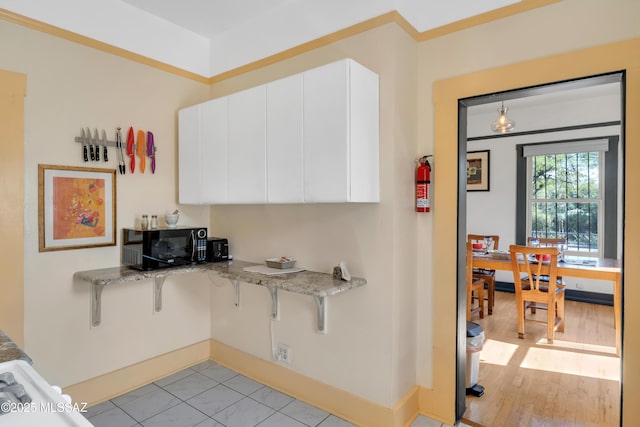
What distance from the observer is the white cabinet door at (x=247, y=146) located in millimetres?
2303

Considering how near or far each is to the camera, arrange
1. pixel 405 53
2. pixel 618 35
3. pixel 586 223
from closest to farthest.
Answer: pixel 618 35 < pixel 405 53 < pixel 586 223

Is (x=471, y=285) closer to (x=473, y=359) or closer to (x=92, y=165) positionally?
(x=473, y=359)

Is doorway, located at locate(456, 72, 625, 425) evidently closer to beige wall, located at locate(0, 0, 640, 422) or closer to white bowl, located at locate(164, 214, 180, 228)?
beige wall, located at locate(0, 0, 640, 422)

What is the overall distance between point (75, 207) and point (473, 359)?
9.35 feet

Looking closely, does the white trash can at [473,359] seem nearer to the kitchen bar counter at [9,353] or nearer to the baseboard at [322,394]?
the baseboard at [322,394]

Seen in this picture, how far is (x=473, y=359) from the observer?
260cm

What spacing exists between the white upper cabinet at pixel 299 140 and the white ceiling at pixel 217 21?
539 mm

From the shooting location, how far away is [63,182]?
2.31m

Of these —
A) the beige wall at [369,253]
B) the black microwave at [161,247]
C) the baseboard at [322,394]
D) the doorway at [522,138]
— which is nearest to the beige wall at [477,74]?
the beige wall at [369,253]

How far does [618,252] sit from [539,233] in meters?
Answer: 0.91

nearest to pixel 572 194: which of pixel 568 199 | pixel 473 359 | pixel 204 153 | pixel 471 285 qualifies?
pixel 568 199

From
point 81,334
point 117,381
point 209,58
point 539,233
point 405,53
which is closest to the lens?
point 405,53

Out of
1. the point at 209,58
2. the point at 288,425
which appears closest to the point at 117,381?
the point at 288,425

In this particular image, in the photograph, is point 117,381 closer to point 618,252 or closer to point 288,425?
point 288,425
